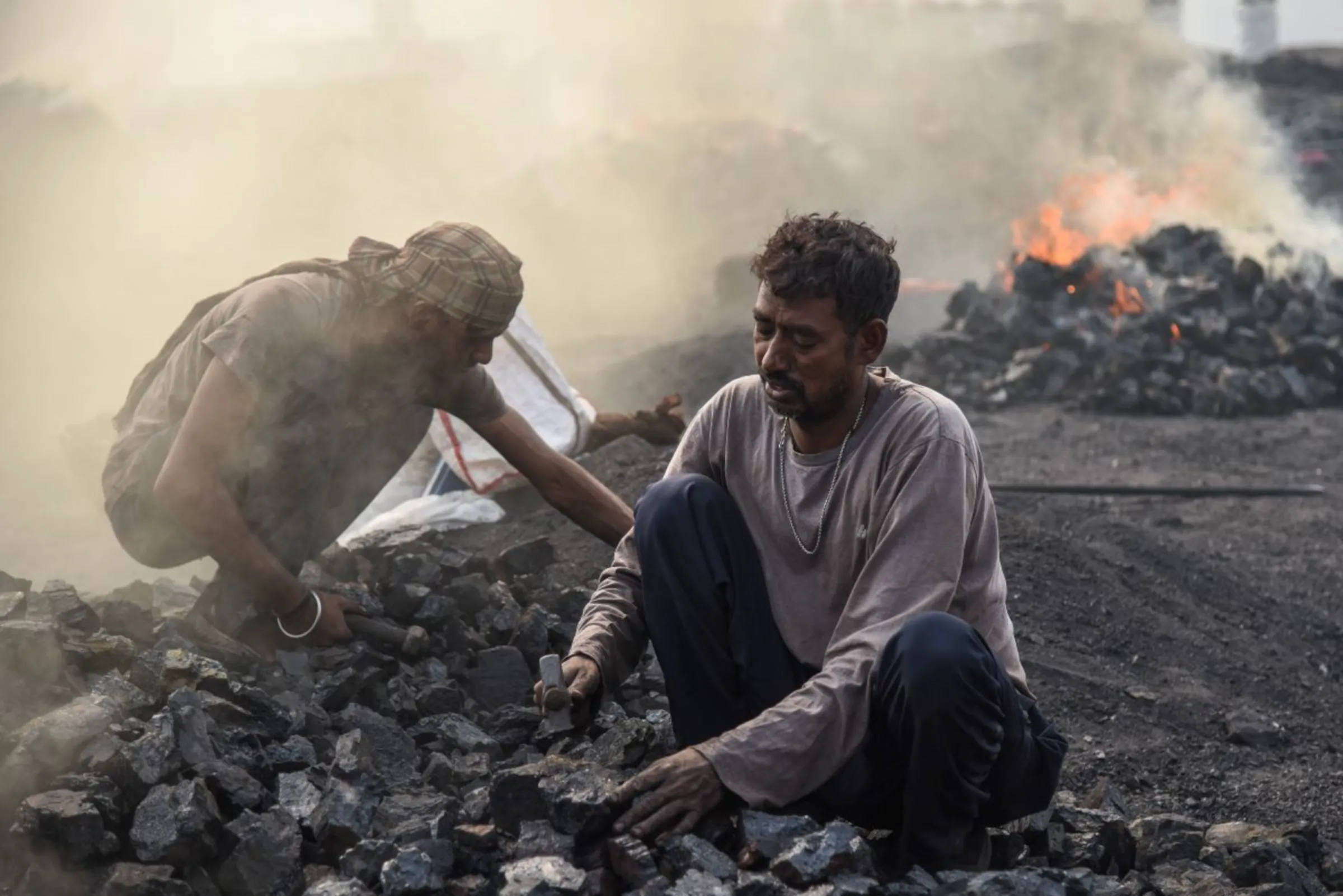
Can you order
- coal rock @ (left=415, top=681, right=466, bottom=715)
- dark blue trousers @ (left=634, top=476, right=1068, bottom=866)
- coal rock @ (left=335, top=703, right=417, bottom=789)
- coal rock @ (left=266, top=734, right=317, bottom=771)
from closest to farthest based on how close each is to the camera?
dark blue trousers @ (left=634, top=476, right=1068, bottom=866), coal rock @ (left=266, top=734, right=317, bottom=771), coal rock @ (left=335, top=703, right=417, bottom=789), coal rock @ (left=415, top=681, right=466, bottom=715)

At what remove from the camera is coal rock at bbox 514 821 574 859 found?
287cm

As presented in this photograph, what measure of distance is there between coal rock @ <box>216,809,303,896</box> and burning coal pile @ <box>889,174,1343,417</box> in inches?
359

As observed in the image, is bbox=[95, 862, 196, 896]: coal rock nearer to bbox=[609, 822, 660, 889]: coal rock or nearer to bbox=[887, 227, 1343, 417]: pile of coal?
bbox=[609, 822, 660, 889]: coal rock

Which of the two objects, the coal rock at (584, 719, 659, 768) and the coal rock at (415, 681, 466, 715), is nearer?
the coal rock at (584, 719, 659, 768)

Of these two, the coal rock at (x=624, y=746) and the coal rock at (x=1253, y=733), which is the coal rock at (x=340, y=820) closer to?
the coal rock at (x=624, y=746)

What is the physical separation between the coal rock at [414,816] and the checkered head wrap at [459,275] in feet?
4.84

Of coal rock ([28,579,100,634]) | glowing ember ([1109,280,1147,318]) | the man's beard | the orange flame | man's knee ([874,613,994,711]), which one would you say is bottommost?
coal rock ([28,579,100,634])

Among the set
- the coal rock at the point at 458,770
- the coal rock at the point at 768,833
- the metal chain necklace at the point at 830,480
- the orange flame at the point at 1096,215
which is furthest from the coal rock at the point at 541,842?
the orange flame at the point at 1096,215

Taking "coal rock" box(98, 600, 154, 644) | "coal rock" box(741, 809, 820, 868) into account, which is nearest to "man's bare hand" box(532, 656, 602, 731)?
"coal rock" box(741, 809, 820, 868)

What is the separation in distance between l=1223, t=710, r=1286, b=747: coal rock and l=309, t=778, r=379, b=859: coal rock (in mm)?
3077

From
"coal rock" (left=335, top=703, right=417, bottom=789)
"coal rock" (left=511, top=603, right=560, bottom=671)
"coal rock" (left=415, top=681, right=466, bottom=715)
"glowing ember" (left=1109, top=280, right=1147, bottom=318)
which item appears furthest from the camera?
"glowing ember" (left=1109, top=280, right=1147, bottom=318)

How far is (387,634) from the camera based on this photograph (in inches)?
173

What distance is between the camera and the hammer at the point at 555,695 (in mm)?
3084

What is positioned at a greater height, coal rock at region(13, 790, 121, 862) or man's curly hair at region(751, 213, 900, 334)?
man's curly hair at region(751, 213, 900, 334)
